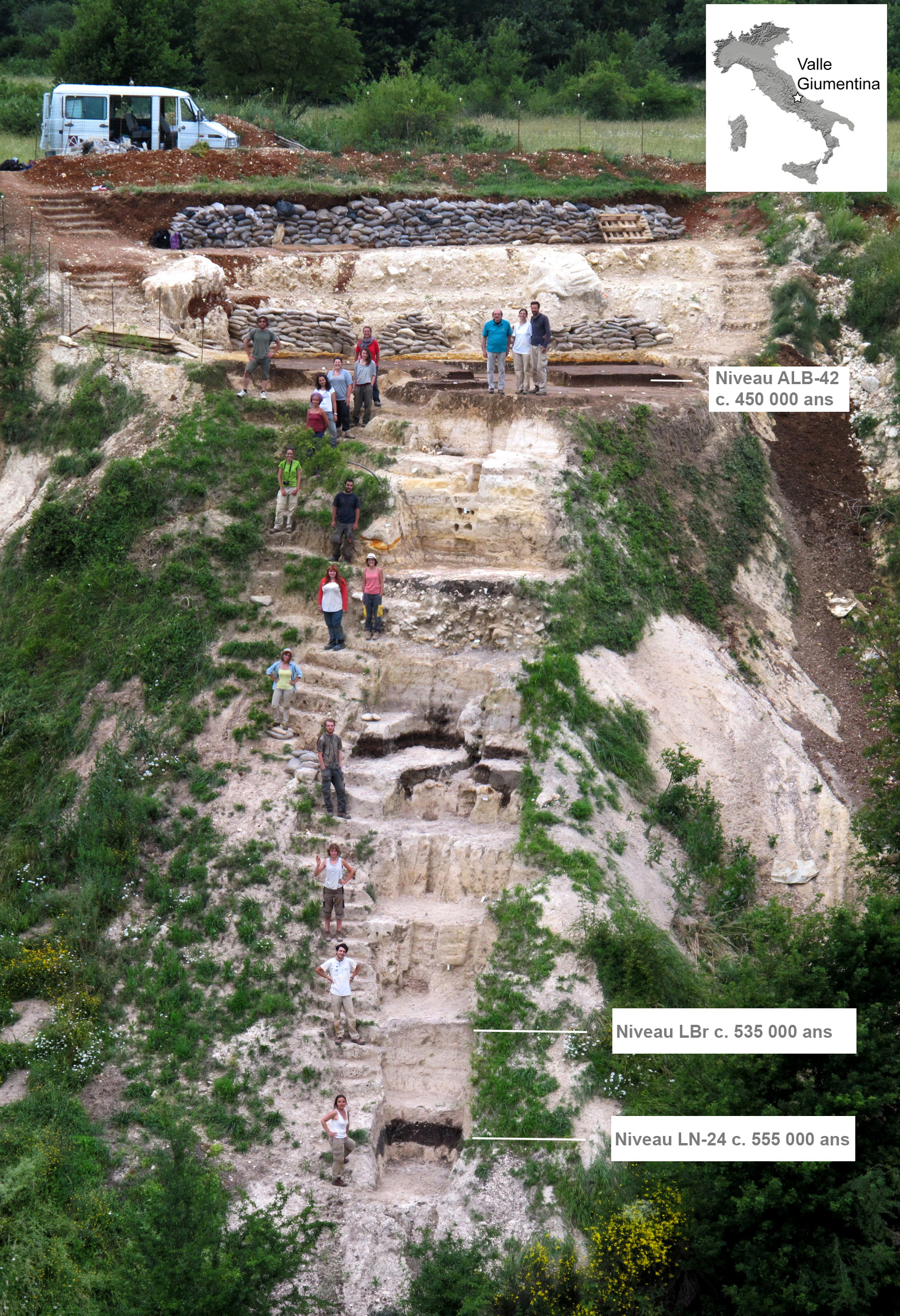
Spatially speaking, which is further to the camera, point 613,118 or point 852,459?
point 613,118

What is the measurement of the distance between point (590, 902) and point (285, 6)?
102 ft

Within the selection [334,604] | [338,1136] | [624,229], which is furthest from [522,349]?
[338,1136]

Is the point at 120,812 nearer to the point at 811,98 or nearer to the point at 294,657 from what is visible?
the point at 294,657

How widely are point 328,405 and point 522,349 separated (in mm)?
3499

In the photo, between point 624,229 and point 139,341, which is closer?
point 139,341

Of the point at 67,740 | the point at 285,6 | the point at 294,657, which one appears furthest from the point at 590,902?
the point at 285,6

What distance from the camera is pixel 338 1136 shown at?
658 inches

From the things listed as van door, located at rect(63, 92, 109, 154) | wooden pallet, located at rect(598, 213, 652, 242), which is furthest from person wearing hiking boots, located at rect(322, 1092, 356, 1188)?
van door, located at rect(63, 92, 109, 154)

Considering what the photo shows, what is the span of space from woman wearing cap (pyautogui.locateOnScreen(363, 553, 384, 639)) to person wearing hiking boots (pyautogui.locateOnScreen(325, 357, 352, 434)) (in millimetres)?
3590

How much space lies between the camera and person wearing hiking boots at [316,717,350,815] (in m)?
20.1

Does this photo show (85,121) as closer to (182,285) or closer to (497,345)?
(182,285)

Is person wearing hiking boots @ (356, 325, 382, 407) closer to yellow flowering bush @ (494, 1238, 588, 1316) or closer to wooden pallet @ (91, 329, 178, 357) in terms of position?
wooden pallet @ (91, 329, 178, 357)

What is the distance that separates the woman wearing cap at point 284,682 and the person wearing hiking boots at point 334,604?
826 mm

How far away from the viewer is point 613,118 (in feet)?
151
